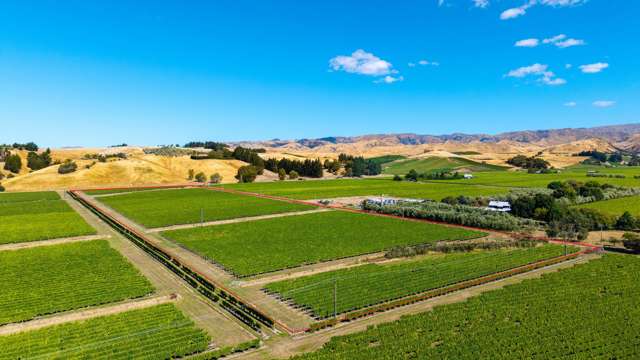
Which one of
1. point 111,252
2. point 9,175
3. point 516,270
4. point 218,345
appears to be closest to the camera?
point 218,345

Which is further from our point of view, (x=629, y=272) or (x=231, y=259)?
(x=231, y=259)

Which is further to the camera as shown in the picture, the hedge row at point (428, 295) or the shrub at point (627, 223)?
the shrub at point (627, 223)

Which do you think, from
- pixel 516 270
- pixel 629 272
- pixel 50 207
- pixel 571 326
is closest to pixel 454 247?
pixel 516 270

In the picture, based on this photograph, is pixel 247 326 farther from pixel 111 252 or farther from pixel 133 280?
pixel 111 252

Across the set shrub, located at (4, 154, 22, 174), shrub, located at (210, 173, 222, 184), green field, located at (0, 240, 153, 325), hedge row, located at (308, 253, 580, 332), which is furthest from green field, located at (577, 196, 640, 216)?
shrub, located at (4, 154, 22, 174)

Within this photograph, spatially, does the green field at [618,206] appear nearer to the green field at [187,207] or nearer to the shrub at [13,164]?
the green field at [187,207]

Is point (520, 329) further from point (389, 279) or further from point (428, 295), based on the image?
point (389, 279)

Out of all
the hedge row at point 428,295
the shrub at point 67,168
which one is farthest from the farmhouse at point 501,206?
the shrub at point 67,168
